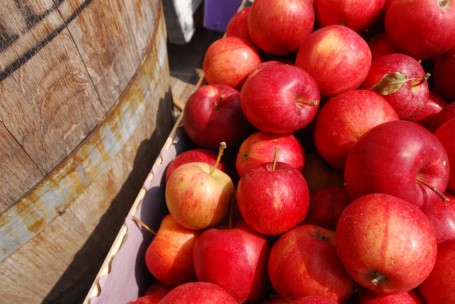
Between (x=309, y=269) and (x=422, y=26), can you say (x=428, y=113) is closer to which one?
(x=422, y=26)

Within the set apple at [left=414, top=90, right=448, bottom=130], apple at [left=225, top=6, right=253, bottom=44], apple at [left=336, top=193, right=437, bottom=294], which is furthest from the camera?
apple at [left=225, top=6, right=253, bottom=44]

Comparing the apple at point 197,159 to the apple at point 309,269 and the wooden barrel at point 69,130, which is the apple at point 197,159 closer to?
the wooden barrel at point 69,130

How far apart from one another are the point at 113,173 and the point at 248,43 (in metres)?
0.65

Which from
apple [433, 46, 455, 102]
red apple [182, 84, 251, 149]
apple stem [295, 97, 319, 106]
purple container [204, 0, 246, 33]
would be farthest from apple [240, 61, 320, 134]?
purple container [204, 0, 246, 33]

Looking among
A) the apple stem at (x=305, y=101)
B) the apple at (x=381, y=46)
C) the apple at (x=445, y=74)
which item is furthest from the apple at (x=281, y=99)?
the apple at (x=445, y=74)

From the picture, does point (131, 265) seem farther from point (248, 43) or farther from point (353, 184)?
point (248, 43)

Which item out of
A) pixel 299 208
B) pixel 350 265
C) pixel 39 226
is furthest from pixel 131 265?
pixel 350 265

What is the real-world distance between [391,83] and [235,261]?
631 mm

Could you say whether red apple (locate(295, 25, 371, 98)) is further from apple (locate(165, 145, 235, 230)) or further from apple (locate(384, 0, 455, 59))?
apple (locate(165, 145, 235, 230))

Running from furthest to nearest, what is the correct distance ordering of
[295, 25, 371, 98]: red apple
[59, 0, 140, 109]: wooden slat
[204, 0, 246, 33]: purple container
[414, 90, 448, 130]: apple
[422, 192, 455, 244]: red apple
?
[204, 0, 246, 33]: purple container
[414, 90, 448, 130]: apple
[295, 25, 371, 98]: red apple
[59, 0, 140, 109]: wooden slat
[422, 192, 455, 244]: red apple

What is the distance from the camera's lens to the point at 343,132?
0.97 metres

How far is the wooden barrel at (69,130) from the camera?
873mm

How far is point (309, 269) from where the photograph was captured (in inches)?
31.7

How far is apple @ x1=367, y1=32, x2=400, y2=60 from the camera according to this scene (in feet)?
4.01
